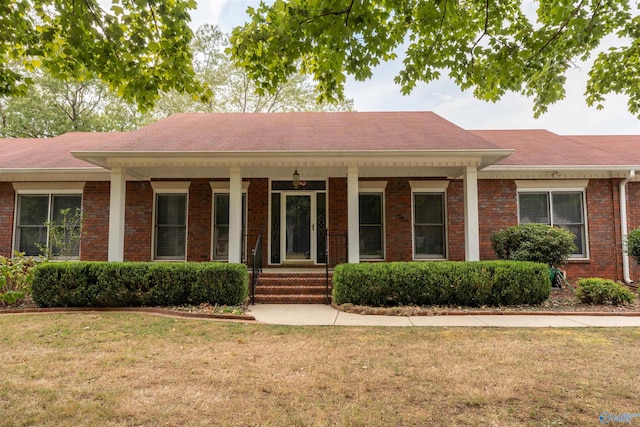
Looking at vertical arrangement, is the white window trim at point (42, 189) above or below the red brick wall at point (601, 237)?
above

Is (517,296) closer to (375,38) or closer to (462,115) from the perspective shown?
(375,38)

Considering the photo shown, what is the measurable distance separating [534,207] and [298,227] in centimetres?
670

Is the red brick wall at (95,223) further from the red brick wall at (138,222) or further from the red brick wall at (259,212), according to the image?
the red brick wall at (259,212)

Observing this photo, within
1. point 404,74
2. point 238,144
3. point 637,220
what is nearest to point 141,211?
point 238,144

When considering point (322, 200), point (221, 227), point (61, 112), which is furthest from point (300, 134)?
point (61, 112)

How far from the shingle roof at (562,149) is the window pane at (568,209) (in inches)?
42.4

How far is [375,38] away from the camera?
5.01 metres

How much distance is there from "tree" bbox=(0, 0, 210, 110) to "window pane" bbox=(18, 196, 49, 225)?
20.4 ft

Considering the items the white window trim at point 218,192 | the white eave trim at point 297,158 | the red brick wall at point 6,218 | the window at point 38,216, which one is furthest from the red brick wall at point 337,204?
the red brick wall at point 6,218

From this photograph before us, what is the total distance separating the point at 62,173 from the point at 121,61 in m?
6.25

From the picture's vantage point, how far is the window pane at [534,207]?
34.5 feet

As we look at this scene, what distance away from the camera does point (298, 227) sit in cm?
1105

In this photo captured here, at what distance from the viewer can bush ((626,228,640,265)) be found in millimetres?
9173

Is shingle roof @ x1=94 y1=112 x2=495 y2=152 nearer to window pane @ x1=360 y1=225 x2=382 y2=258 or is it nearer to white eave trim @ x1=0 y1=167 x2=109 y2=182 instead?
white eave trim @ x1=0 y1=167 x2=109 y2=182
